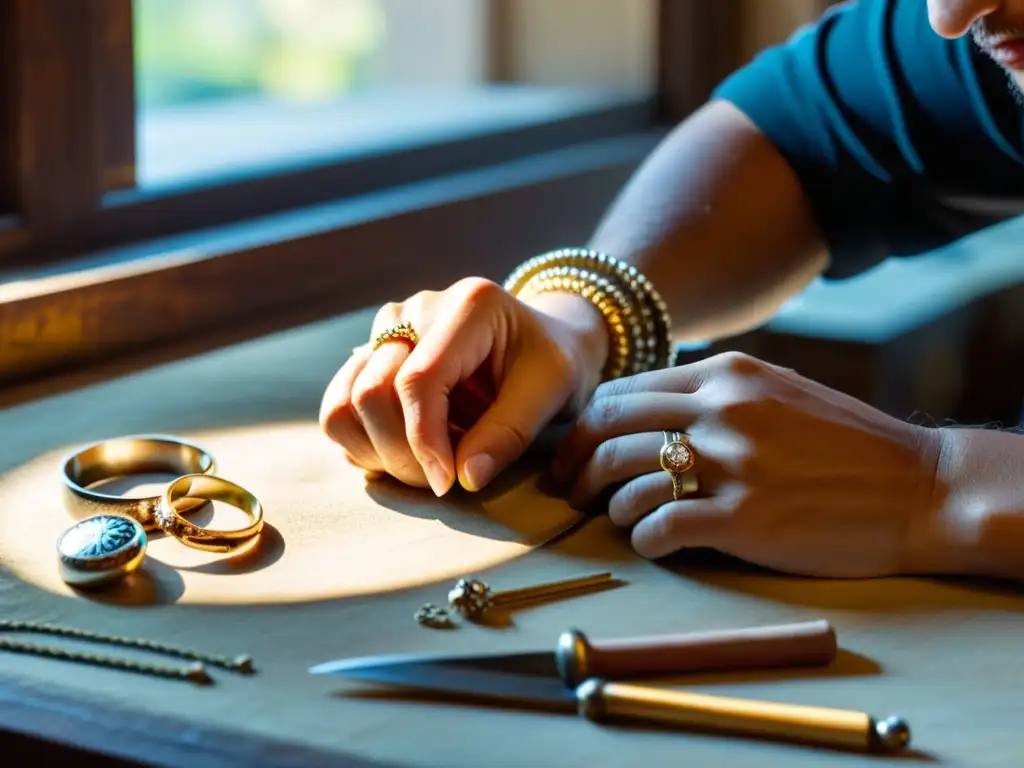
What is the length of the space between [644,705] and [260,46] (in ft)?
7.91

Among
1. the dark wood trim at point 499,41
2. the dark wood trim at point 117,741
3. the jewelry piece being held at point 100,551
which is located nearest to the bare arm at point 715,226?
the jewelry piece being held at point 100,551

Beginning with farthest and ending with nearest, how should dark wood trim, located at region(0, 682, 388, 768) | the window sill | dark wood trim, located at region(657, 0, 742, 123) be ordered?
dark wood trim, located at region(657, 0, 742, 123) → the window sill → dark wood trim, located at region(0, 682, 388, 768)

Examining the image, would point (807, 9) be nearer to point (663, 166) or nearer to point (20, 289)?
point (663, 166)

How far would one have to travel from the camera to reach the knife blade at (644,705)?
0.58 m

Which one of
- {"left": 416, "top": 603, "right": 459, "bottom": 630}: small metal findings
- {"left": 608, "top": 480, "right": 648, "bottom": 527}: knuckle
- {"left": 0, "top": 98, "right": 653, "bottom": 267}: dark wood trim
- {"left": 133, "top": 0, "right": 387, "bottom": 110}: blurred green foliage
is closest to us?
{"left": 416, "top": 603, "right": 459, "bottom": 630}: small metal findings

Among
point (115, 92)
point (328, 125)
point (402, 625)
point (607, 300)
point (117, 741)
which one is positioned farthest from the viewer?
point (328, 125)

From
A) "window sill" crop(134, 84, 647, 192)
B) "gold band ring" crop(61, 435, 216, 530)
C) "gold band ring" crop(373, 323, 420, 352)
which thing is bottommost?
"gold band ring" crop(61, 435, 216, 530)

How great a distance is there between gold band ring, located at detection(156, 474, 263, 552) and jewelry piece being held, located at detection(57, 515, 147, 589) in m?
0.03

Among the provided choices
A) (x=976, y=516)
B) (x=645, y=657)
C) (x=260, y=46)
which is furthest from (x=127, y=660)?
(x=260, y=46)

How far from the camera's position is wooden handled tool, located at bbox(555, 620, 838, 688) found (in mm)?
621

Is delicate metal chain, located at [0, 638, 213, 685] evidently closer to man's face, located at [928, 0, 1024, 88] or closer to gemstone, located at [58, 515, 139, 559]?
gemstone, located at [58, 515, 139, 559]

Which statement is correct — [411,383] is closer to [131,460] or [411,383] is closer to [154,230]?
[131,460]

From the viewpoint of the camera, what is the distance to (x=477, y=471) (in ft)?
2.76

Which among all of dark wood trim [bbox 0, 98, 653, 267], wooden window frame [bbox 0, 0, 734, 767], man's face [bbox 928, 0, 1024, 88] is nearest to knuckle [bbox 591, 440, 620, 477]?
man's face [bbox 928, 0, 1024, 88]
